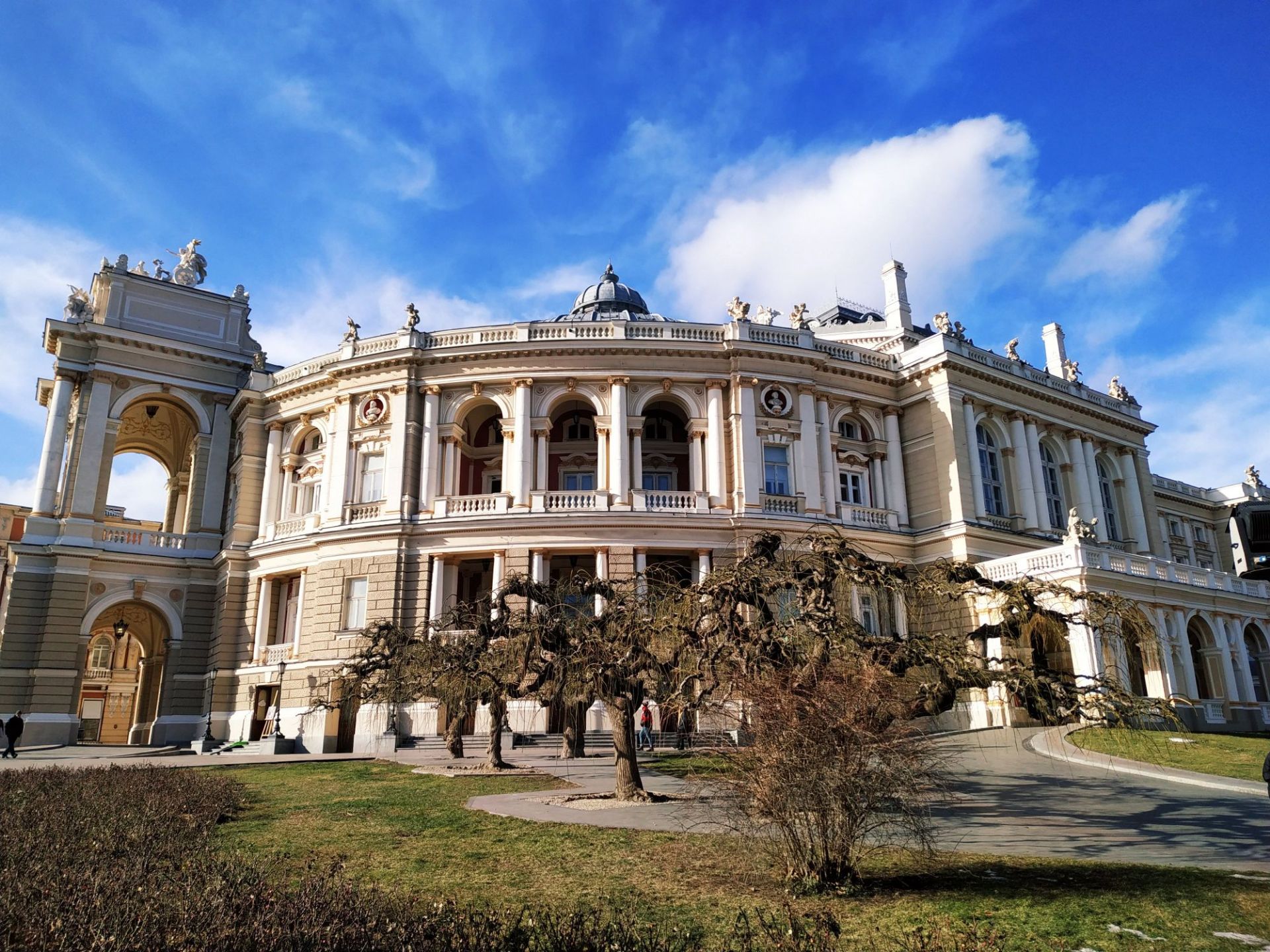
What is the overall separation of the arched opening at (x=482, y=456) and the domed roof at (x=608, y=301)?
1367cm

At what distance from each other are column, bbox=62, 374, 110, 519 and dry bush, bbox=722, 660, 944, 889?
136 ft

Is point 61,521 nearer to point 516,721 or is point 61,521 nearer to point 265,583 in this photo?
point 265,583

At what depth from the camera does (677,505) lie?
37.7 metres

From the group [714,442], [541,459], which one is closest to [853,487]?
[714,442]

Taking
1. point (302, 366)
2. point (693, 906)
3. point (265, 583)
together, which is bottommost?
point (693, 906)

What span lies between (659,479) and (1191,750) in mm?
23324

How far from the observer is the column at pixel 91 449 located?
4169cm

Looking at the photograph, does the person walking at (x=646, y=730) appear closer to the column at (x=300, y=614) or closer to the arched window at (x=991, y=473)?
the column at (x=300, y=614)

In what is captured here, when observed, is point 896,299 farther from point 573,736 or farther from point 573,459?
point 573,736

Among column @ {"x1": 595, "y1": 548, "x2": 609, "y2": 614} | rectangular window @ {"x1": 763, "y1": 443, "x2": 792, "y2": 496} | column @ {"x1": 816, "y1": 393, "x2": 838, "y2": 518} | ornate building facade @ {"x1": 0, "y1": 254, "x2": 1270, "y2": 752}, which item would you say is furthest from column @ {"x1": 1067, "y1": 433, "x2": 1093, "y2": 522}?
column @ {"x1": 595, "y1": 548, "x2": 609, "y2": 614}

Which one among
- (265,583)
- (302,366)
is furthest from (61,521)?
(302,366)

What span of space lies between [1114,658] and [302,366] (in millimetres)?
37354

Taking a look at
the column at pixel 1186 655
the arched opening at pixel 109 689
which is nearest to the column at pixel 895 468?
the column at pixel 1186 655

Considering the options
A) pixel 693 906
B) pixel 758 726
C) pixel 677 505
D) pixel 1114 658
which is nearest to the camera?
pixel 693 906
